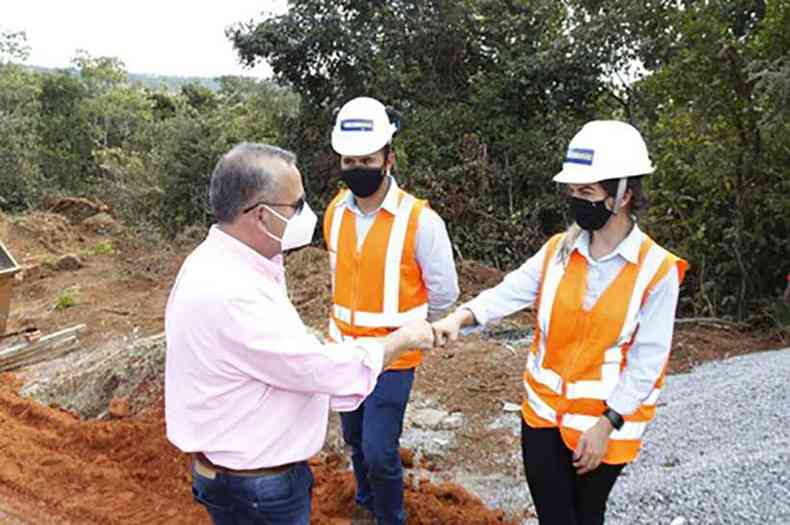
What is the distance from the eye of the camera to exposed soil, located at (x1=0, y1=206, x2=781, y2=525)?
190 inches

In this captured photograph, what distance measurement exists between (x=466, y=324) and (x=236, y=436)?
1.20 meters

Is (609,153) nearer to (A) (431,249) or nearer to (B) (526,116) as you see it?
(A) (431,249)

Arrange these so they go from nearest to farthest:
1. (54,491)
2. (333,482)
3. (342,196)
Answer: (342,196)
(333,482)
(54,491)

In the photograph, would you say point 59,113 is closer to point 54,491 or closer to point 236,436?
point 54,491

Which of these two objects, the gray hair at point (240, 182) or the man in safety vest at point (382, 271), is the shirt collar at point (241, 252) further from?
the man in safety vest at point (382, 271)

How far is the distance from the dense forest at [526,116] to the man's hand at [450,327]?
5.63m

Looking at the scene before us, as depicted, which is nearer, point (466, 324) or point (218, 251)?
point (218, 251)

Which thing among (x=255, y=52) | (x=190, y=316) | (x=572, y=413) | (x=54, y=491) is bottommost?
(x=54, y=491)

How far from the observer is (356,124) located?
374cm

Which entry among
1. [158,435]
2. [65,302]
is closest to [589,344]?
[158,435]

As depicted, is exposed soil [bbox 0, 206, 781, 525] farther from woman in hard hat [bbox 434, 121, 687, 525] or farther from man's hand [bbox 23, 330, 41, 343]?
woman in hard hat [bbox 434, 121, 687, 525]

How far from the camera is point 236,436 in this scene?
7.72ft

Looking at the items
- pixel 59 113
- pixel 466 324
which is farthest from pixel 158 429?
pixel 59 113

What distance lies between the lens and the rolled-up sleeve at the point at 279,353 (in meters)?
2.23
